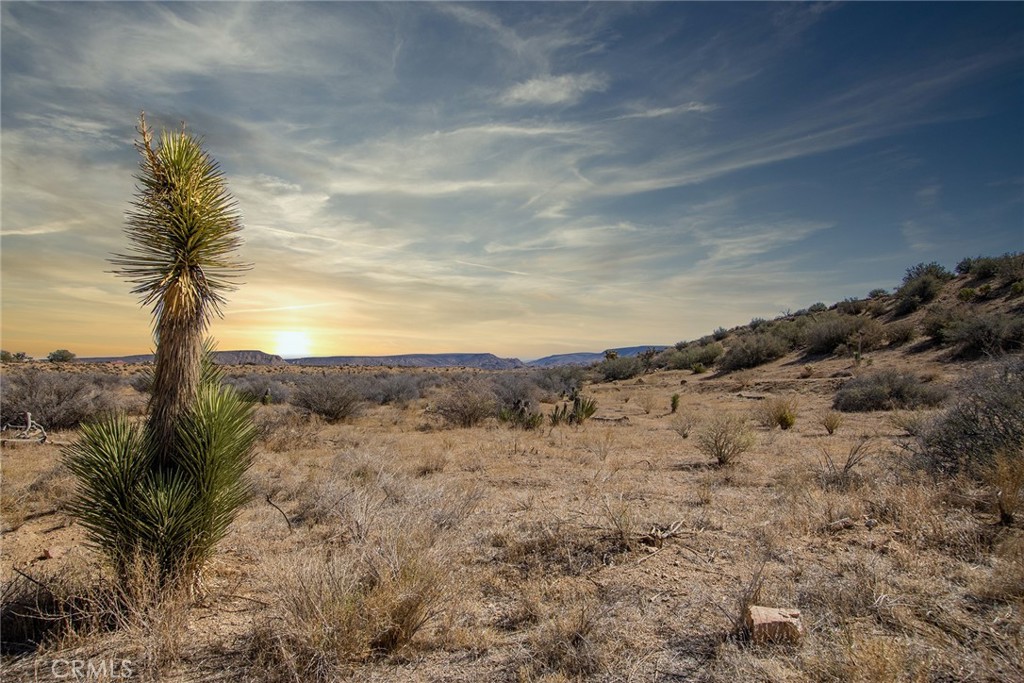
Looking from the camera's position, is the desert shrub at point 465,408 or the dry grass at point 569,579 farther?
the desert shrub at point 465,408

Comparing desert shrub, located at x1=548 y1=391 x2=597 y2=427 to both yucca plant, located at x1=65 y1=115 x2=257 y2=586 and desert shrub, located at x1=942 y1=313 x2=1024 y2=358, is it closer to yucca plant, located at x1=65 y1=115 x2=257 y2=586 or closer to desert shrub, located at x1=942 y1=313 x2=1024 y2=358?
yucca plant, located at x1=65 y1=115 x2=257 y2=586

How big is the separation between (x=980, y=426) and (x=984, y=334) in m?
16.6

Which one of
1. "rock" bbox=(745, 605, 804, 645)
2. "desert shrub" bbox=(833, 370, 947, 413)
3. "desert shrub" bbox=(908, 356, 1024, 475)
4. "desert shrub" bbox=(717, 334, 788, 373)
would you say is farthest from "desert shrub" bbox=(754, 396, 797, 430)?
"desert shrub" bbox=(717, 334, 788, 373)

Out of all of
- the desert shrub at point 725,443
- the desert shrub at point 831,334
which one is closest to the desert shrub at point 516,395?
the desert shrub at point 725,443

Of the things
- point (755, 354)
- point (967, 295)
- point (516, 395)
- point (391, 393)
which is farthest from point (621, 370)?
point (967, 295)

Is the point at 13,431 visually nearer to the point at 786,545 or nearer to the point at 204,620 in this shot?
the point at 204,620

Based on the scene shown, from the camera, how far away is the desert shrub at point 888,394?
15.2 m

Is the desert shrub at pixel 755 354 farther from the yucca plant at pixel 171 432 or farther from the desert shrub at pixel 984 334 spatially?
the yucca plant at pixel 171 432

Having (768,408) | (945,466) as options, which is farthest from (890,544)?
(768,408)

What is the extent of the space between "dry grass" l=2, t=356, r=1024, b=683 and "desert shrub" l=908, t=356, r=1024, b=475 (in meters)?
0.54

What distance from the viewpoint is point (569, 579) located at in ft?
16.0

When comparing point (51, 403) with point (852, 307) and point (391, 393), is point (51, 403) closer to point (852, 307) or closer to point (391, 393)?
point (391, 393)

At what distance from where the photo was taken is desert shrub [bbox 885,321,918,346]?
25.8 meters

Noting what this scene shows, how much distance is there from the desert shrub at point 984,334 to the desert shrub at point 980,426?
13.3 m
